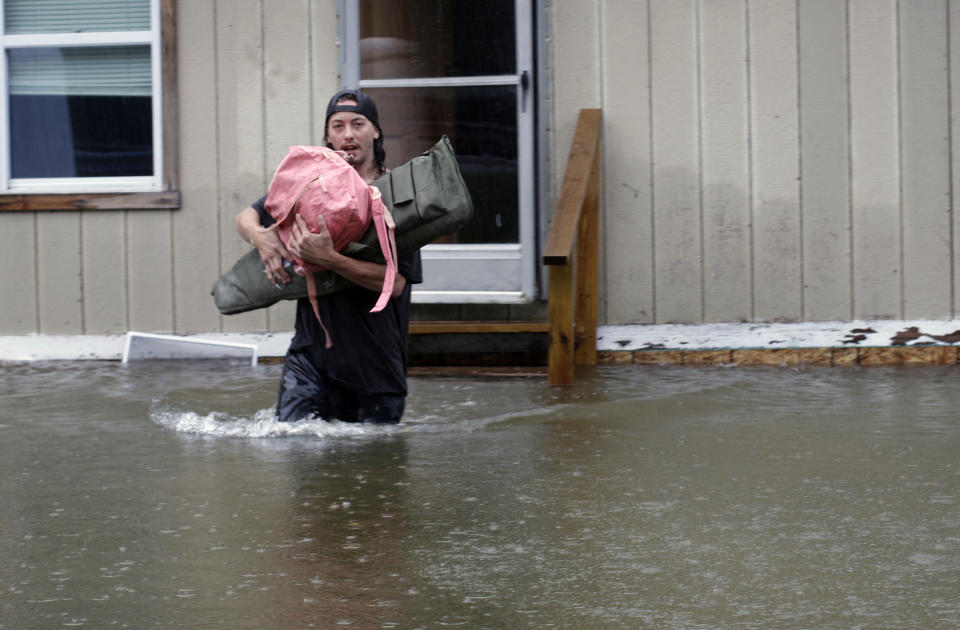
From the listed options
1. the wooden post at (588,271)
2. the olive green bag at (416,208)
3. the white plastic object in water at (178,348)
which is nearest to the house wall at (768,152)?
the wooden post at (588,271)

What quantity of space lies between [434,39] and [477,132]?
1.88ft

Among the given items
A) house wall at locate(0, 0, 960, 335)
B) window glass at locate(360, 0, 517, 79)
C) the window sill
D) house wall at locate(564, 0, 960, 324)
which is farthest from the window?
house wall at locate(564, 0, 960, 324)

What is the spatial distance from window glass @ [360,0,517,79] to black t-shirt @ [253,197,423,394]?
8.73 feet

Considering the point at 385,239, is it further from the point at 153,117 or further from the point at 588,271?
the point at 153,117

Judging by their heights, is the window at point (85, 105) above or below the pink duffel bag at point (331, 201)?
above

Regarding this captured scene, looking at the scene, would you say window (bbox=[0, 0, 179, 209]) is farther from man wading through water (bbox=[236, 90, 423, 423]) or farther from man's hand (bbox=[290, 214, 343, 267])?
man's hand (bbox=[290, 214, 343, 267])

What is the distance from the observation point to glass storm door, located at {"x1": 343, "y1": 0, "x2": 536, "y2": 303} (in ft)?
23.2

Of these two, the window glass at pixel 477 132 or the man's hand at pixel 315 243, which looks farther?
the window glass at pixel 477 132

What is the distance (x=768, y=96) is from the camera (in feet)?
23.2

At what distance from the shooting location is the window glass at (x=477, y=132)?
7195 mm

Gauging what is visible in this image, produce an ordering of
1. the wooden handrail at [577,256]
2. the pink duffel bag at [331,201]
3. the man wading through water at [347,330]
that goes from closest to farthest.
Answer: the pink duffel bag at [331,201]
the man wading through water at [347,330]
the wooden handrail at [577,256]

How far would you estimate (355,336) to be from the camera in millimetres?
4770

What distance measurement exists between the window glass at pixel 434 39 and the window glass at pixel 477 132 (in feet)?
0.38

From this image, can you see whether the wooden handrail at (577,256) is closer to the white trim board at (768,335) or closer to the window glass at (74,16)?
the white trim board at (768,335)
